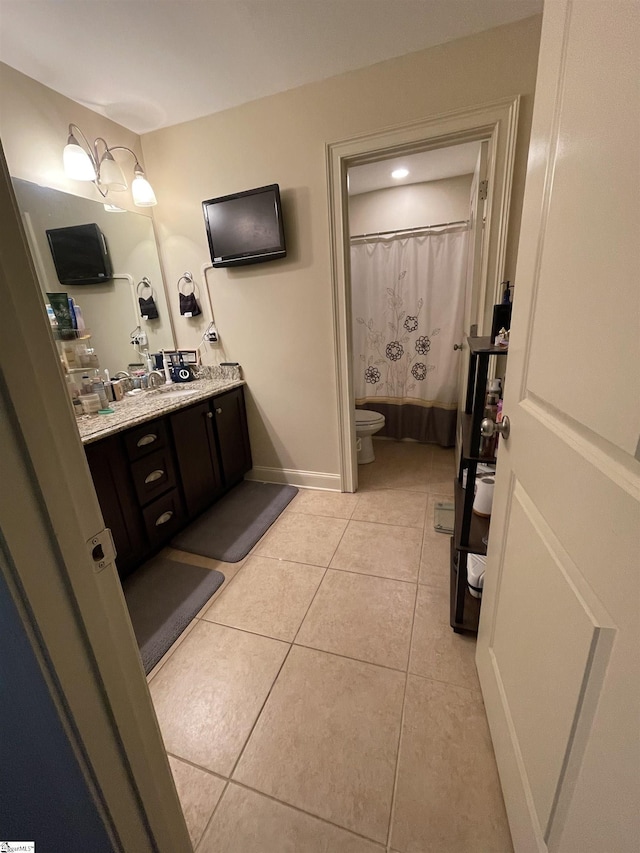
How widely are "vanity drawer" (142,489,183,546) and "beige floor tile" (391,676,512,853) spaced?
1.41m

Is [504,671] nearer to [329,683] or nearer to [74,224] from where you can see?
[329,683]

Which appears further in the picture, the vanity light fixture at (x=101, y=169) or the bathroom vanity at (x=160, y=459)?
the vanity light fixture at (x=101, y=169)

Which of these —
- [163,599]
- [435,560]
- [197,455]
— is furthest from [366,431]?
[163,599]

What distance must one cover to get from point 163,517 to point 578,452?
1.88 meters

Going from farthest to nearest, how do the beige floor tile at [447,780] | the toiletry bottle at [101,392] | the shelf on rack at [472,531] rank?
the toiletry bottle at [101,392] → the shelf on rack at [472,531] → the beige floor tile at [447,780]

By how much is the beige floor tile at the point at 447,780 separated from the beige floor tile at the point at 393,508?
0.98m

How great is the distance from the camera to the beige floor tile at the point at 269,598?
4.63ft

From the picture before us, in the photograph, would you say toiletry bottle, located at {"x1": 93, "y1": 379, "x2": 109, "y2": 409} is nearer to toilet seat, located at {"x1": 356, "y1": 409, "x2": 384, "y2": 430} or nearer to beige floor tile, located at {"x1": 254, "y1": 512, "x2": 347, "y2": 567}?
beige floor tile, located at {"x1": 254, "y1": 512, "x2": 347, "y2": 567}

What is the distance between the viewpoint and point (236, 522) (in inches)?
83.1

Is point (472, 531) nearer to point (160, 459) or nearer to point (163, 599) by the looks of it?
point (163, 599)

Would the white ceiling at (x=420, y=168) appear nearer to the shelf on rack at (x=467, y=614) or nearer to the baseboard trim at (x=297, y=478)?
the baseboard trim at (x=297, y=478)

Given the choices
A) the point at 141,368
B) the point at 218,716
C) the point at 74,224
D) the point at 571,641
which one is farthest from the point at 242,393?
the point at 571,641

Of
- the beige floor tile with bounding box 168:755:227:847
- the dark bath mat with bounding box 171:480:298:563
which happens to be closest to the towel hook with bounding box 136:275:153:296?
the dark bath mat with bounding box 171:480:298:563

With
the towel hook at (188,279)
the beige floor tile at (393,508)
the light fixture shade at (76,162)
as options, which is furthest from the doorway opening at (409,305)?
the light fixture shade at (76,162)
